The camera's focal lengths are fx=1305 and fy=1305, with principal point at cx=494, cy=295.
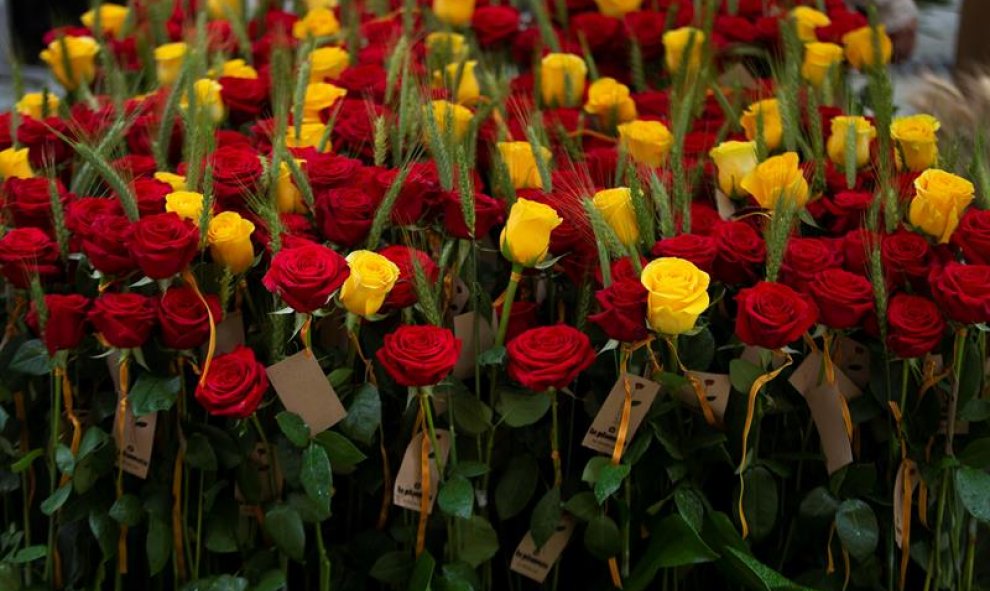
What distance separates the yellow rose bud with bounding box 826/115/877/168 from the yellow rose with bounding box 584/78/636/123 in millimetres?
294

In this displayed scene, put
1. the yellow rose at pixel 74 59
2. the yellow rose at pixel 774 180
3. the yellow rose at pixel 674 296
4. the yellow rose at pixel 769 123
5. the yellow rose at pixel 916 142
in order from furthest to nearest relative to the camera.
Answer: the yellow rose at pixel 74 59 → the yellow rose at pixel 769 123 → the yellow rose at pixel 916 142 → the yellow rose at pixel 774 180 → the yellow rose at pixel 674 296

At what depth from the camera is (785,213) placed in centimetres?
117

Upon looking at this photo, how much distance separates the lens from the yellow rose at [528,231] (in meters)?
1.18

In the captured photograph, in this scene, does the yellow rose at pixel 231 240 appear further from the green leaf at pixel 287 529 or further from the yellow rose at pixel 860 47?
the yellow rose at pixel 860 47

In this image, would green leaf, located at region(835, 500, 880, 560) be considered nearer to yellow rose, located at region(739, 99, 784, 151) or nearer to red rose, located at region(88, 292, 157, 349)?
yellow rose, located at region(739, 99, 784, 151)

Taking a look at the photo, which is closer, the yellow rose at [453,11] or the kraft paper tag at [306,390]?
the kraft paper tag at [306,390]

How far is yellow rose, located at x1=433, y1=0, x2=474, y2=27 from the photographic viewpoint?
2025mm

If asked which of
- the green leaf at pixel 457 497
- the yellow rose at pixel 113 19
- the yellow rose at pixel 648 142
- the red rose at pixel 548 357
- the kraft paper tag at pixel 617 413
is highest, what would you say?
the red rose at pixel 548 357

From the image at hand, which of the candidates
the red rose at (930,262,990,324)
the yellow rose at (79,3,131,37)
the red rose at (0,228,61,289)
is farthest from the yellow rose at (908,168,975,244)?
the yellow rose at (79,3,131,37)

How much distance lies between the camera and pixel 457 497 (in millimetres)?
1166

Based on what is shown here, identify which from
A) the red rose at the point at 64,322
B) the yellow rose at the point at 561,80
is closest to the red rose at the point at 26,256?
the red rose at the point at 64,322

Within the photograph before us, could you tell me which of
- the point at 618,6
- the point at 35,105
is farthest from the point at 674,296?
the point at 618,6

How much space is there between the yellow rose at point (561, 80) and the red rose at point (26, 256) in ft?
2.42

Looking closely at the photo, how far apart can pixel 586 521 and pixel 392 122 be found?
501 millimetres
